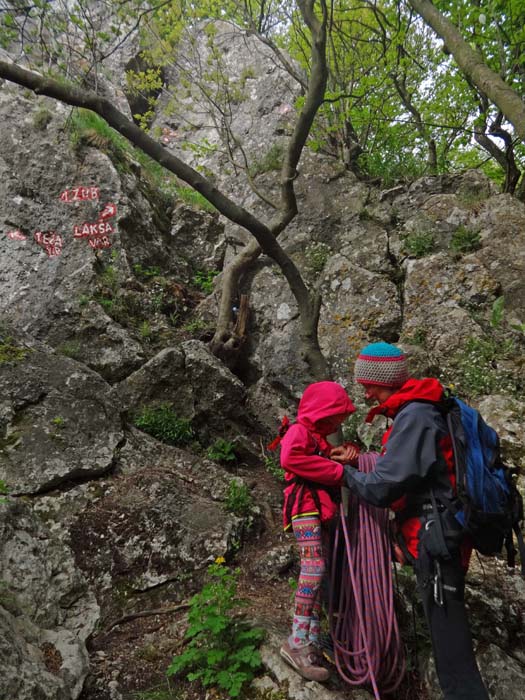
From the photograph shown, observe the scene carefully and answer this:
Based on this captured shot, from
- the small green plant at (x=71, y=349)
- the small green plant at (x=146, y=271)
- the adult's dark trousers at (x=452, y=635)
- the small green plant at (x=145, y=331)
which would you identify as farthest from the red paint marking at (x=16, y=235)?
the adult's dark trousers at (x=452, y=635)

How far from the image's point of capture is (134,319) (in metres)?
8.12

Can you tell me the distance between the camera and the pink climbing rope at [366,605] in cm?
274

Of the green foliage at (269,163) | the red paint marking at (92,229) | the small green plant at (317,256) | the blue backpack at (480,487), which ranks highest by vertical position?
the green foliage at (269,163)

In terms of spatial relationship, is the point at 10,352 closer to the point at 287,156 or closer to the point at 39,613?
the point at 39,613

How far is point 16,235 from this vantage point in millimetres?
8594

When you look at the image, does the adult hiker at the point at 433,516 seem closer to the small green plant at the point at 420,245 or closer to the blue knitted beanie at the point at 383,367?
the blue knitted beanie at the point at 383,367

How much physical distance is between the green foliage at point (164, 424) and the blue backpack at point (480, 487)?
4566mm

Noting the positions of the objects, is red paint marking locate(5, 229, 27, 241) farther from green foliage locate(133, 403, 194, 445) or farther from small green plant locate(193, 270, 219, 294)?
green foliage locate(133, 403, 194, 445)

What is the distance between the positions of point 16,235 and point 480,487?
9325mm

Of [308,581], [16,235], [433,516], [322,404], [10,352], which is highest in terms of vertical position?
[16,235]

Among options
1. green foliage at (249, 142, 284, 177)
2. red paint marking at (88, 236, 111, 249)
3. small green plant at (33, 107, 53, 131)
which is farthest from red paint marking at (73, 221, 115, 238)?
green foliage at (249, 142, 284, 177)

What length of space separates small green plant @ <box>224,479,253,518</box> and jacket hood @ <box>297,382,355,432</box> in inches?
98.4

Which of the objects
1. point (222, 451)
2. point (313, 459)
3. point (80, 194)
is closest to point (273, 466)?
point (222, 451)

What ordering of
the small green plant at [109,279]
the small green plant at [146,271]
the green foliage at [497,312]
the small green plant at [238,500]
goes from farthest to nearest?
the small green plant at [146,271]
the small green plant at [109,279]
the green foliage at [497,312]
the small green plant at [238,500]
